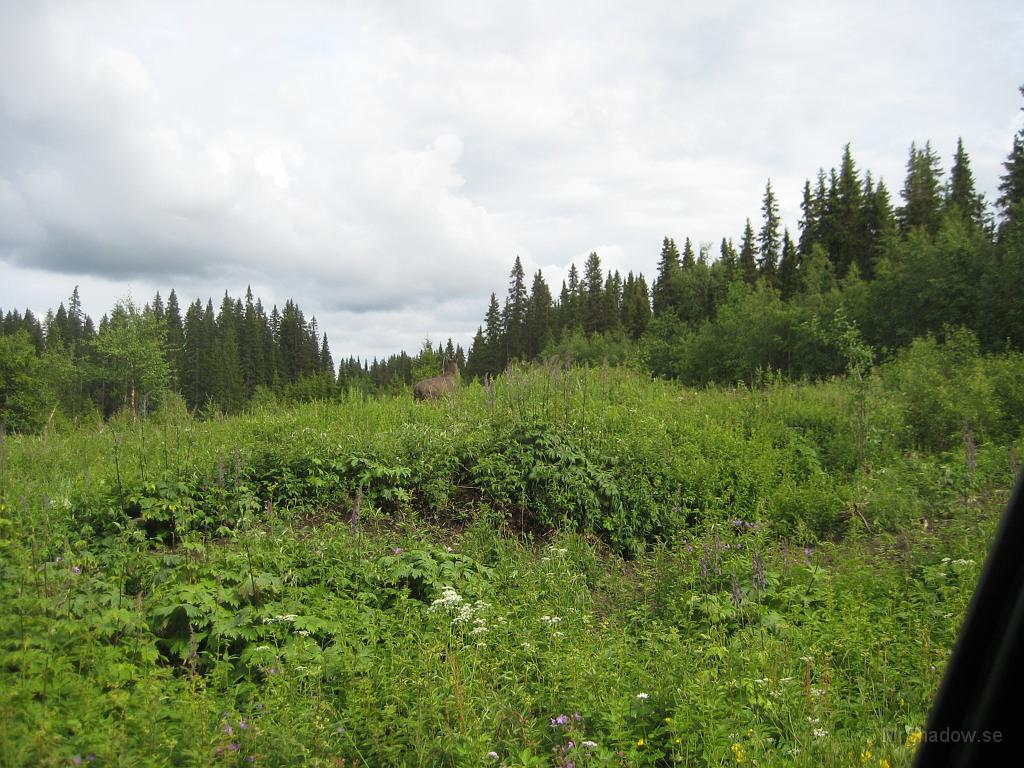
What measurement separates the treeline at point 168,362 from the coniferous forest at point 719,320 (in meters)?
0.15

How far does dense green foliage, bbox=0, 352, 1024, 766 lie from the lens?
2762mm

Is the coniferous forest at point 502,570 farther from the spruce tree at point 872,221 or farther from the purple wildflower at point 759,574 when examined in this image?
the spruce tree at point 872,221

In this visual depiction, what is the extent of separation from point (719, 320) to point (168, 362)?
49.3 meters

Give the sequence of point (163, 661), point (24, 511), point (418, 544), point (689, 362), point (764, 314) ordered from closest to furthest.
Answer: point (163, 661) < point (24, 511) < point (418, 544) < point (764, 314) < point (689, 362)

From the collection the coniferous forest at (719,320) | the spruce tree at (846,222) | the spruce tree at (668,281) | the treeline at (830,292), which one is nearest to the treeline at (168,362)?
the coniferous forest at (719,320)

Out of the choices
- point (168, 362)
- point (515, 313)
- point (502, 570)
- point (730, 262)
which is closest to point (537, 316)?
point (515, 313)

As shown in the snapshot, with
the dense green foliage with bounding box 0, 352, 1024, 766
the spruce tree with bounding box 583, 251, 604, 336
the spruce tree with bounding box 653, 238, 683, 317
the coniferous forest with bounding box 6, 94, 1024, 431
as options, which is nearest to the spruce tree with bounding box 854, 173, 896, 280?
the coniferous forest with bounding box 6, 94, 1024, 431

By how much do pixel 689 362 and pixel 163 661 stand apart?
37308mm

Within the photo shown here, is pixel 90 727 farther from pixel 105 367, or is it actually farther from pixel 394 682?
pixel 105 367

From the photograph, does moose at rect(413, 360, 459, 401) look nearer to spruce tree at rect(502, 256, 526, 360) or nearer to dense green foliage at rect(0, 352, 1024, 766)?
dense green foliage at rect(0, 352, 1024, 766)

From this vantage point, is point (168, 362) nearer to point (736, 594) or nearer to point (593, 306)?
point (593, 306)

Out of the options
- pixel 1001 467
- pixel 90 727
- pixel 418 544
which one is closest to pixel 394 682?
pixel 90 727

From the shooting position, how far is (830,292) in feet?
112

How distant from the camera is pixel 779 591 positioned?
493 centimetres
